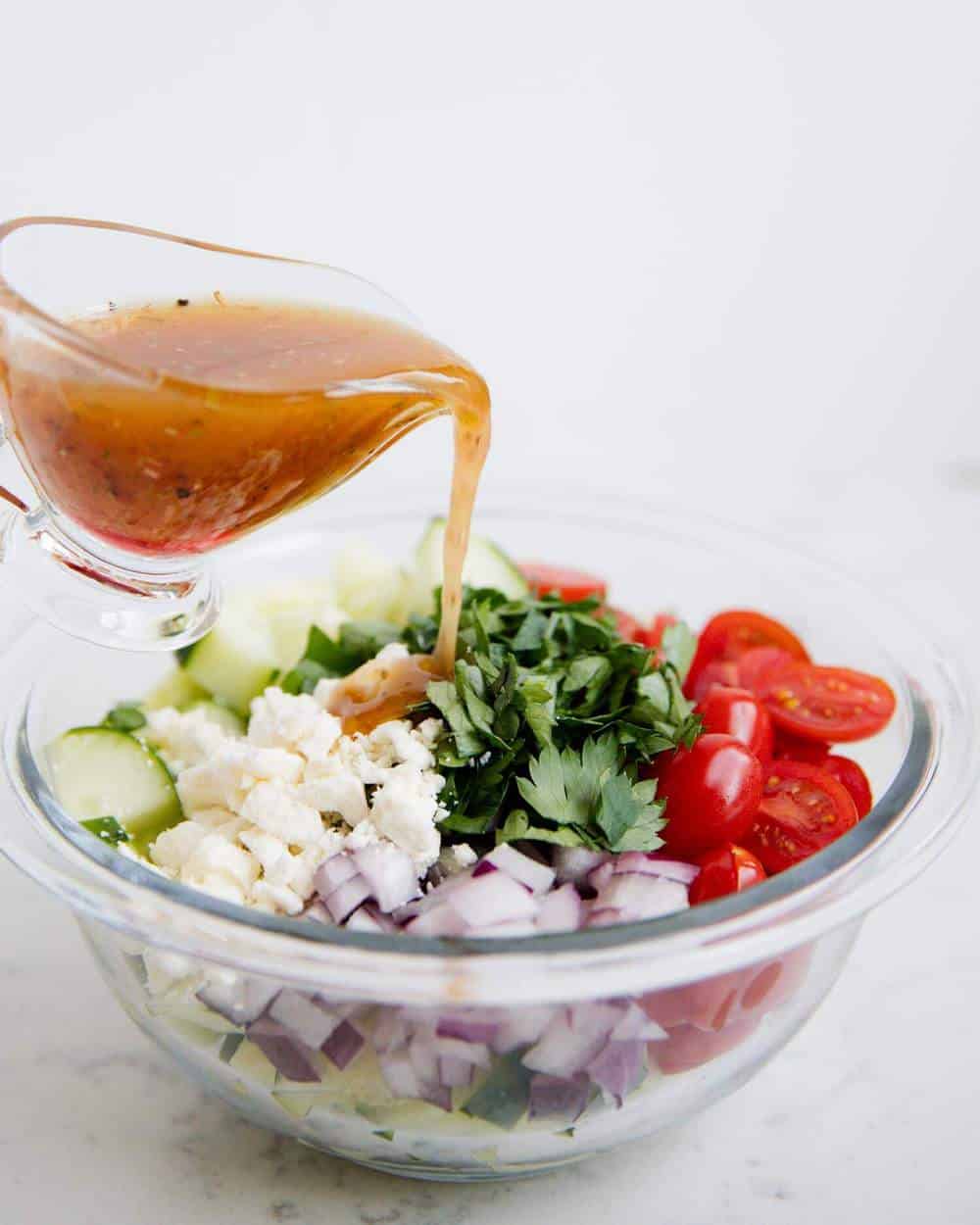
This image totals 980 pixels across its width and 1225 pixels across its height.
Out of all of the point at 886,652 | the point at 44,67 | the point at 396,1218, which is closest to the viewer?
the point at 396,1218

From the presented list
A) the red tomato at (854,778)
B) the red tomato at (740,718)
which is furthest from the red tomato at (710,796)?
the red tomato at (854,778)

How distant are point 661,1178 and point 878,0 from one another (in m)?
3.49

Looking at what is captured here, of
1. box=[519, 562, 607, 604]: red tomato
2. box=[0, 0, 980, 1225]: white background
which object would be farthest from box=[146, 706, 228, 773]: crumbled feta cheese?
box=[0, 0, 980, 1225]: white background

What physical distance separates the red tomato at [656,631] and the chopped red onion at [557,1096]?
107 cm

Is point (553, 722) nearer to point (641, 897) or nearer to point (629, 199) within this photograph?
point (641, 897)

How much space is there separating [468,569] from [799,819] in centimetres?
91

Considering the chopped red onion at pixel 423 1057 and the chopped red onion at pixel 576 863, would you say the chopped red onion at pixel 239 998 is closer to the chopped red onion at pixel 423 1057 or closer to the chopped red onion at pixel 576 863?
the chopped red onion at pixel 423 1057

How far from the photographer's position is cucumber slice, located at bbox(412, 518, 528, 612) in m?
2.78

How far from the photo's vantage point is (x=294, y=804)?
78.3 inches

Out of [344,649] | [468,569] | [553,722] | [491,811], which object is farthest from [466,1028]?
[468,569]

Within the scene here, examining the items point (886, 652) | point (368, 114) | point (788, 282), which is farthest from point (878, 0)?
point (886, 652)

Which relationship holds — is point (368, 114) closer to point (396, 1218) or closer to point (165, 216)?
point (165, 216)

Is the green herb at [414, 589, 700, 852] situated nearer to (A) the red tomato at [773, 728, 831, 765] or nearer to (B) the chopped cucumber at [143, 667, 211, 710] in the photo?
(A) the red tomato at [773, 728, 831, 765]

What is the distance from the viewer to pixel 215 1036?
182cm
